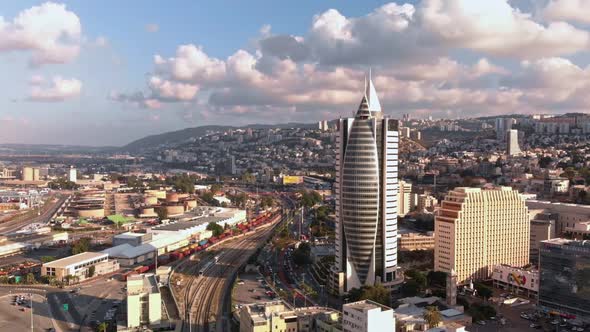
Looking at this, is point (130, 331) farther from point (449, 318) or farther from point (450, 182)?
point (450, 182)

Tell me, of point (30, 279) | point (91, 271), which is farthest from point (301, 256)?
point (30, 279)

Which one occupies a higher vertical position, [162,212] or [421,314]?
[421,314]

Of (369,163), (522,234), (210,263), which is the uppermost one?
(369,163)

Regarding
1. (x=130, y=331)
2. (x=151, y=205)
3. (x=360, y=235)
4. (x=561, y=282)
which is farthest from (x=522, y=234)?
(x=151, y=205)

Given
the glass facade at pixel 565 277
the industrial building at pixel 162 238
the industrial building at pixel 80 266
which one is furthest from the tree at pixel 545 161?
the industrial building at pixel 80 266

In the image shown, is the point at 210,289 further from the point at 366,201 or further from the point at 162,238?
the point at 162,238

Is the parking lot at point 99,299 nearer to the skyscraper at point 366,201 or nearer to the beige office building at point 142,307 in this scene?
the beige office building at point 142,307
